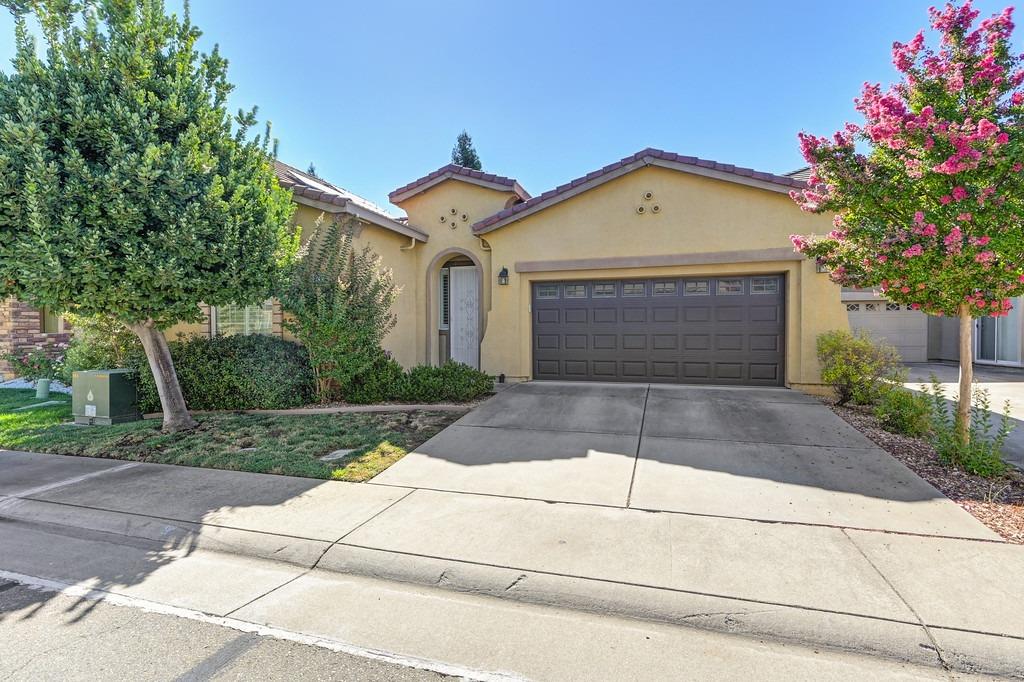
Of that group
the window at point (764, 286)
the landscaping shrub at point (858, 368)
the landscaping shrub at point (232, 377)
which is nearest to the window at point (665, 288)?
the window at point (764, 286)

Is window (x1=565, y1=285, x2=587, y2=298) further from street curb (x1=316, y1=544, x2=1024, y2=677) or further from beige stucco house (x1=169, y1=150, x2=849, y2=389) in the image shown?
street curb (x1=316, y1=544, x2=1024, y2=677)

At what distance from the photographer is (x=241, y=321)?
10.6m

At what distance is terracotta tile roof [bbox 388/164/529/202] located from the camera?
37.4 feet

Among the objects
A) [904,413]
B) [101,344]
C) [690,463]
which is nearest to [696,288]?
[904,413]

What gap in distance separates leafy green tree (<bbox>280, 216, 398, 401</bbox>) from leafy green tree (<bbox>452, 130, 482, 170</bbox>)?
19567 mm

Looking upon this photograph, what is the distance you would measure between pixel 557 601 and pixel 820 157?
18.6ft

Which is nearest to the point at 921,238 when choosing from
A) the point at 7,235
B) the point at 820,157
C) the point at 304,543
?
the point at 820,157

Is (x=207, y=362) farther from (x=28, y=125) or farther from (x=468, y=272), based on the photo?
(x=468, y=272)

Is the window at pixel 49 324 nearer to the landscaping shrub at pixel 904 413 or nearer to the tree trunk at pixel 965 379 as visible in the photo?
the landscaping shrub at pixel 904 413

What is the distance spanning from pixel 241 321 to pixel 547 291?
6762 millimetres

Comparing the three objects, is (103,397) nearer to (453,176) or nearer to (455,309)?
(455,309)

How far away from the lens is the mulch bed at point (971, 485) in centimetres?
398

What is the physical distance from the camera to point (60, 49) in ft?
20.5

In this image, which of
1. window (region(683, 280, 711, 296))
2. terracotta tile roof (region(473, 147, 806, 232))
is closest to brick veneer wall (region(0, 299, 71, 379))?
terracotta tile roof (region(473, 147, 806, 232))
